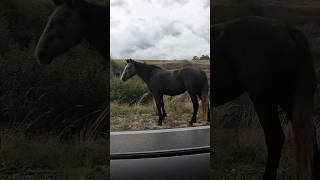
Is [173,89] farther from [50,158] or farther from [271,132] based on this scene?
[50,158]

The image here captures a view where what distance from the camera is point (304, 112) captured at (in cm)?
461

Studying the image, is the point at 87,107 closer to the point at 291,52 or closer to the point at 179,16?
the point at 179,16

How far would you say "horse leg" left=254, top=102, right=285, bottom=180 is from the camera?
465 cm

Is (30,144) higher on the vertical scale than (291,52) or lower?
lower

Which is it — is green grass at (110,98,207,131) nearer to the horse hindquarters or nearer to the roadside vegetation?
the roadside vegetation

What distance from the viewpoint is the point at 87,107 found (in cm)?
446

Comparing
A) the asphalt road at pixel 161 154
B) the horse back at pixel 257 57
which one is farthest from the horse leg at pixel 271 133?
the asphalt road at pixel 161 154

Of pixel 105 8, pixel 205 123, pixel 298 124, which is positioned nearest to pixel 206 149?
pixel 205 123

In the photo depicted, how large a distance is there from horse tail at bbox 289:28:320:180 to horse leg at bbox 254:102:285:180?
Answer: 0.16 metres

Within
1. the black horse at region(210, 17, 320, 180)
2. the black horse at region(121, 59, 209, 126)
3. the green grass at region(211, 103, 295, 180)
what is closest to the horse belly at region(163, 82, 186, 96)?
the black horse at region(121, 59, 209, 126)

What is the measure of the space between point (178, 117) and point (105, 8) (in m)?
1.19

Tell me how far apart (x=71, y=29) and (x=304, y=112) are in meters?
2.29

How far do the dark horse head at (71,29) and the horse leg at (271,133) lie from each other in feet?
5.18

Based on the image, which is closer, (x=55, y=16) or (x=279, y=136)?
(x=55, y=16)
